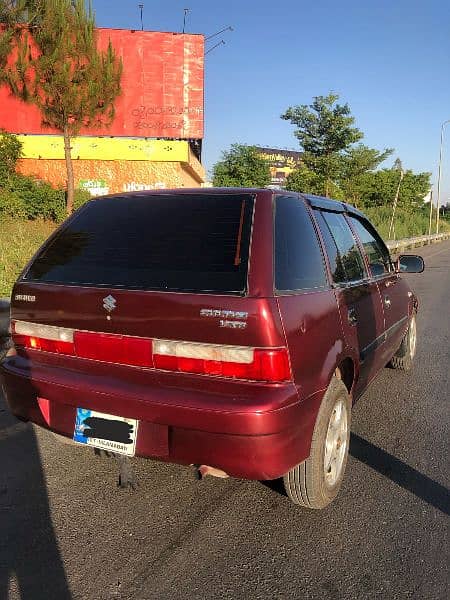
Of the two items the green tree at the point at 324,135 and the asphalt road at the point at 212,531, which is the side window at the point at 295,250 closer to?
the asphalt road at the point at 212,531

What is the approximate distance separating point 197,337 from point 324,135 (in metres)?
27.8

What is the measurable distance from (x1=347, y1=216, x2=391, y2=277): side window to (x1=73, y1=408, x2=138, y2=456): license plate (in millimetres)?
2337

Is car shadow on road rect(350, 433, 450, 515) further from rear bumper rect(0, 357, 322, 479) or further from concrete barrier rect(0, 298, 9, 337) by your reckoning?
concrete barrier rect(0, 298, 9, 337)

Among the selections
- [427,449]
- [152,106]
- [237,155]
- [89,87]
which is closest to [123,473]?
[427,449]

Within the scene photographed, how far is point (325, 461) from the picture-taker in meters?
2.74

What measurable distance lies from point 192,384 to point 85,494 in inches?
43.5

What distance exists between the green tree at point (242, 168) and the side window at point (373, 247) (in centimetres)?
3469

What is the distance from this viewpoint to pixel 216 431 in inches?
89.0

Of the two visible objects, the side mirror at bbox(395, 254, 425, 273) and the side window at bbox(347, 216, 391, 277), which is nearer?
the side window at bbox(347, 216, 391, 277)

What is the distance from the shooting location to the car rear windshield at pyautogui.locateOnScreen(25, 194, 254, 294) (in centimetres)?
245

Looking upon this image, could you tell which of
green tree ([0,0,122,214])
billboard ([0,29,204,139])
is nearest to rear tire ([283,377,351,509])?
green tree ([0,0,122,214])

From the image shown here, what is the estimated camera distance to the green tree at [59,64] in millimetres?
17656

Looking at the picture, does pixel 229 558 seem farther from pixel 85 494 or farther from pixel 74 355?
pixel 74 355

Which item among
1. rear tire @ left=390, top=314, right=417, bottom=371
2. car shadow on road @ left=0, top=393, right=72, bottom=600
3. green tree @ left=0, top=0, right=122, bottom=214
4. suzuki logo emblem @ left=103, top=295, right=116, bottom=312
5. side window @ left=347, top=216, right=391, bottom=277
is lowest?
car shadow on road @ left=0, top=393, right=72, bottom=600
